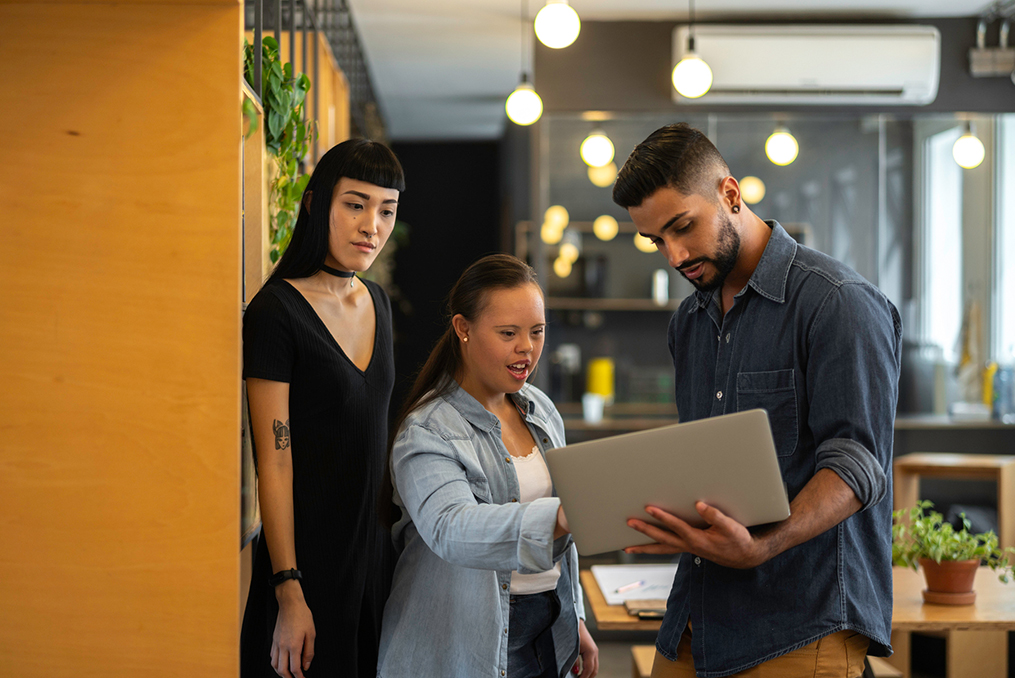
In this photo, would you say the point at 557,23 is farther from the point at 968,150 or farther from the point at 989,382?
the point at 989,382

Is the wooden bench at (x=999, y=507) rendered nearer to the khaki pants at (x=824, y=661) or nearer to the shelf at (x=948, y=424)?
the shelf at (x=948, y=424)

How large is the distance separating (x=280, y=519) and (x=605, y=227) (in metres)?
4.55

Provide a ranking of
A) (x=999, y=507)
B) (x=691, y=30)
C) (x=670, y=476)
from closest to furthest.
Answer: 1. (x=670, y=476)
2. (x=999, y=507)
3. (x=691, y=30)

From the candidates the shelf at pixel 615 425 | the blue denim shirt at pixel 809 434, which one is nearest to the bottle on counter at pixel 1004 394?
the shelf at pixel 615 425

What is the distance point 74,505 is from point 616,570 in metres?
1.60

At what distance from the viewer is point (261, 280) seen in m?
2.03

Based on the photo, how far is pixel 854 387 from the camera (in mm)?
1244

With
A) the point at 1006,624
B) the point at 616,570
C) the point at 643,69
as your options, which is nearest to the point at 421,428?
the point at 616,570

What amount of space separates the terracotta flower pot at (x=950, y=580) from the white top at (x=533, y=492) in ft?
4.34

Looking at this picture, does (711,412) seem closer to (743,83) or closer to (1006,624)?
(1006,624)

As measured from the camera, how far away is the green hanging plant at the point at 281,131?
2078mm

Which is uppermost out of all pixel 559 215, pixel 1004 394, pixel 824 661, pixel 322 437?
pixel 559 215

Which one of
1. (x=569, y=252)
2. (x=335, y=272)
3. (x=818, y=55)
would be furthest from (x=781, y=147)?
(x=335, y=272)

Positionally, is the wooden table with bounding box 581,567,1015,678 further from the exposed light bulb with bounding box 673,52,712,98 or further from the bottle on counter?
the exposed light bulb with bounding box 673,52,712,98
